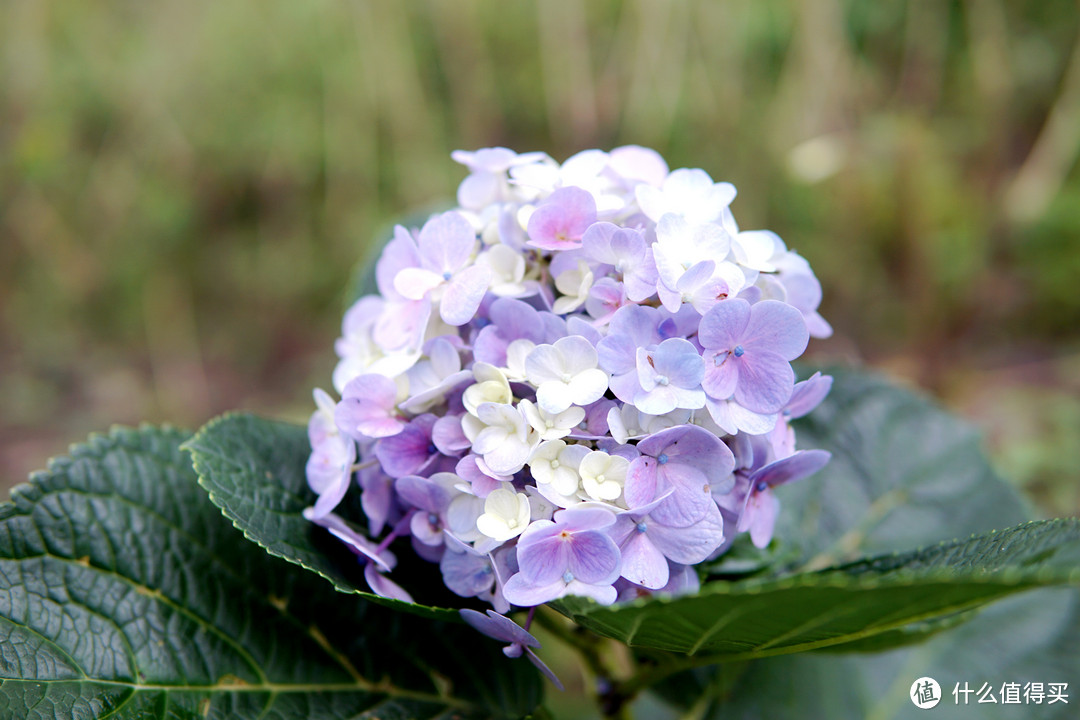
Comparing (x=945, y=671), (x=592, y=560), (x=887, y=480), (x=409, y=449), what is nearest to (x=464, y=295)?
(x=409, y=449)

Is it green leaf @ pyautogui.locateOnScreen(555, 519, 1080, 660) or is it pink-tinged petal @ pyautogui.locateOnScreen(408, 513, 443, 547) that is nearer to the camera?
green leaf @ pyautogui.locateOnScreen(555, 519, 1080, 660)

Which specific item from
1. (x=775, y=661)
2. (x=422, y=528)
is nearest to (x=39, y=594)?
(x=422, y=528)

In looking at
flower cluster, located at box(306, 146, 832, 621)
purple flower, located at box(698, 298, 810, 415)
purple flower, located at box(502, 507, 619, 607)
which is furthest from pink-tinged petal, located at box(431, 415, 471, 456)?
purple flower, located at box(698, 298, 810, 415)

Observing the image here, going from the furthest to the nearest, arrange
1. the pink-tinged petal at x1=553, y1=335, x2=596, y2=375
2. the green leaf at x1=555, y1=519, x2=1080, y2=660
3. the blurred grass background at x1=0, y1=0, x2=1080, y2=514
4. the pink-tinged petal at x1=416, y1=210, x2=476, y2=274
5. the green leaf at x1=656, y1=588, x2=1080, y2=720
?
the blurred grass background at x1=0, y1=0, x2=1080, y2=514
the green leaf at x1=656, y1=588, x2=1080, y2=720
the pink-tinged petal at x1=416, y1=210, x2=476, y2=274
the pink-tinged petal at x1=553, y1=335, x2=596, y2=375
the green leaf at x1=555, y1=519, x2=1080, y2=660

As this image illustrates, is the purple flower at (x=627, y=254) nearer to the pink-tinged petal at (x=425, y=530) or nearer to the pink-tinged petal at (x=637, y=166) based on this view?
the pink-tinged petal at (x=637, y=166)

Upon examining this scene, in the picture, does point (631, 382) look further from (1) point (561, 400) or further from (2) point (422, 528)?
(2) point (422, 528)

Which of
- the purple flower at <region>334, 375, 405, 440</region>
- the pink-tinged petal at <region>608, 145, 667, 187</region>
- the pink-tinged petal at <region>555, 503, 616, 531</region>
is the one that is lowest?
the pink-tinged petal at <region>555, 503, 616, 531</region>

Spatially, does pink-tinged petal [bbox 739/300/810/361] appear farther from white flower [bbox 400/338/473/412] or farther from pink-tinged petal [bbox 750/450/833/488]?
white flower [bbox 400/338/473/412]

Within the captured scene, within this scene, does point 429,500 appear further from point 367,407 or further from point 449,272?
point 449,272
